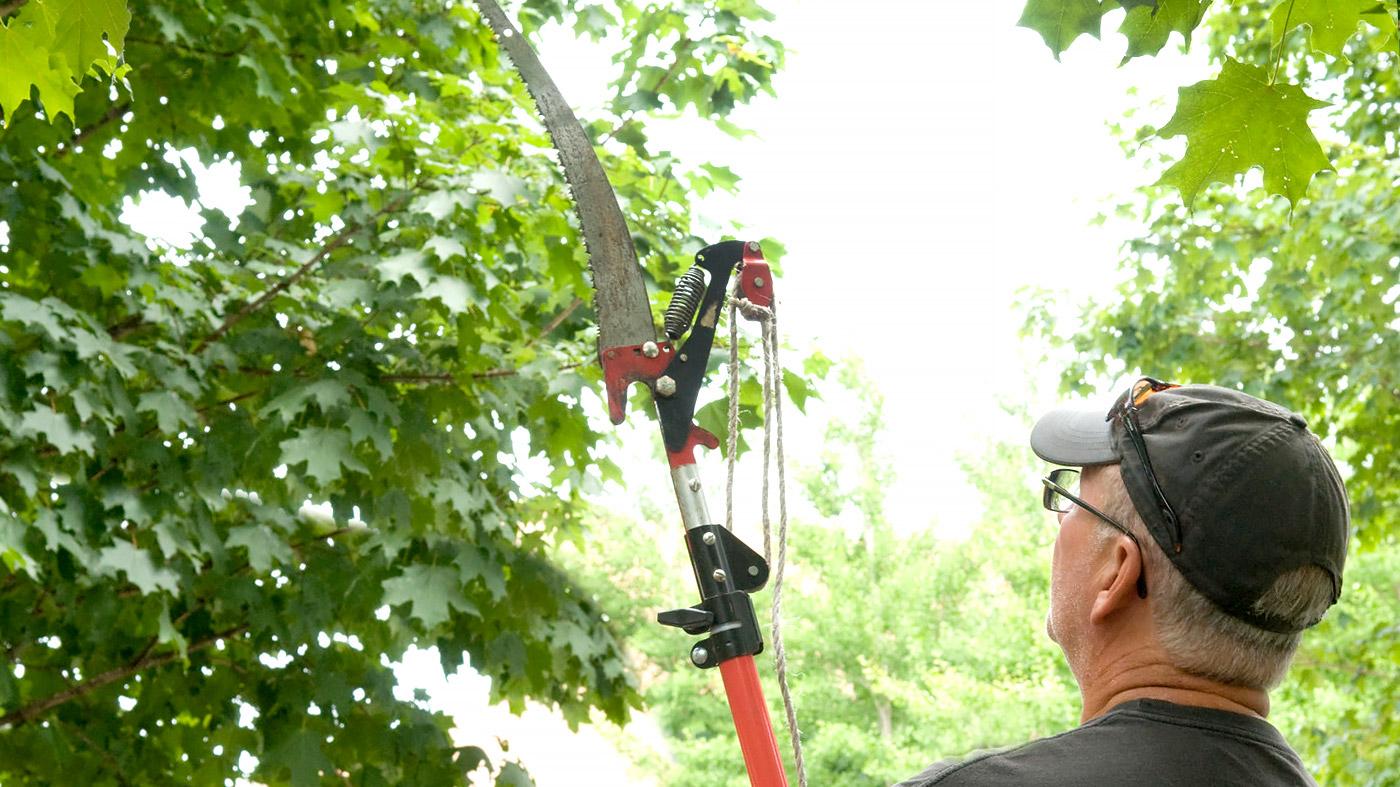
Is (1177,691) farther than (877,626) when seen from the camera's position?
No

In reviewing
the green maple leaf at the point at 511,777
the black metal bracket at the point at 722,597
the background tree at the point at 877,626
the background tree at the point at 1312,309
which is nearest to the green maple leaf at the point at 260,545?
the green maple leaf at the point at 511,777

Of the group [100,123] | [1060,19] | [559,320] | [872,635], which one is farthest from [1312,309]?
[872,635]

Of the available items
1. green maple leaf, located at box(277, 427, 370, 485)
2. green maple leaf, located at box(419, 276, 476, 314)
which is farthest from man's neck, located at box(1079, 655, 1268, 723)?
green maple leaf, located at box(277, 427, 370, 485)

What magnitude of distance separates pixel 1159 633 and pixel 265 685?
2.66 meters

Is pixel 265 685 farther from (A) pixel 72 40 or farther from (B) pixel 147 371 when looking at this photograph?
(A) pixel 72 40

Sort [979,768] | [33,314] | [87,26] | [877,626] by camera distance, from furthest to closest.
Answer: [877,626]
[33,314]
[87,26]
[979,768]

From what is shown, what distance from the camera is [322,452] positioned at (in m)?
2.81

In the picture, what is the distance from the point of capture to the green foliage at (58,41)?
1.33 meters

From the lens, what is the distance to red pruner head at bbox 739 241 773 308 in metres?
1.34

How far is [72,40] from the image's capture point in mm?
1385

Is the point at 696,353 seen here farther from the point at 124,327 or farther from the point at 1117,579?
the point at 124,327

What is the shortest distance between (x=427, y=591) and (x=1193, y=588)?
2109 millimetres

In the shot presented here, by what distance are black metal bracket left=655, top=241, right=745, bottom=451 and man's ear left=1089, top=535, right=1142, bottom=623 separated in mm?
379

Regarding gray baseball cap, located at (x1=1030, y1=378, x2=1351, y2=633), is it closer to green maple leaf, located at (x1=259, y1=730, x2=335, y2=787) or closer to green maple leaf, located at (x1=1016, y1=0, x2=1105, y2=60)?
green maple leaf, located at (x1=1016, y1=0, x2=1105, y2=60)
